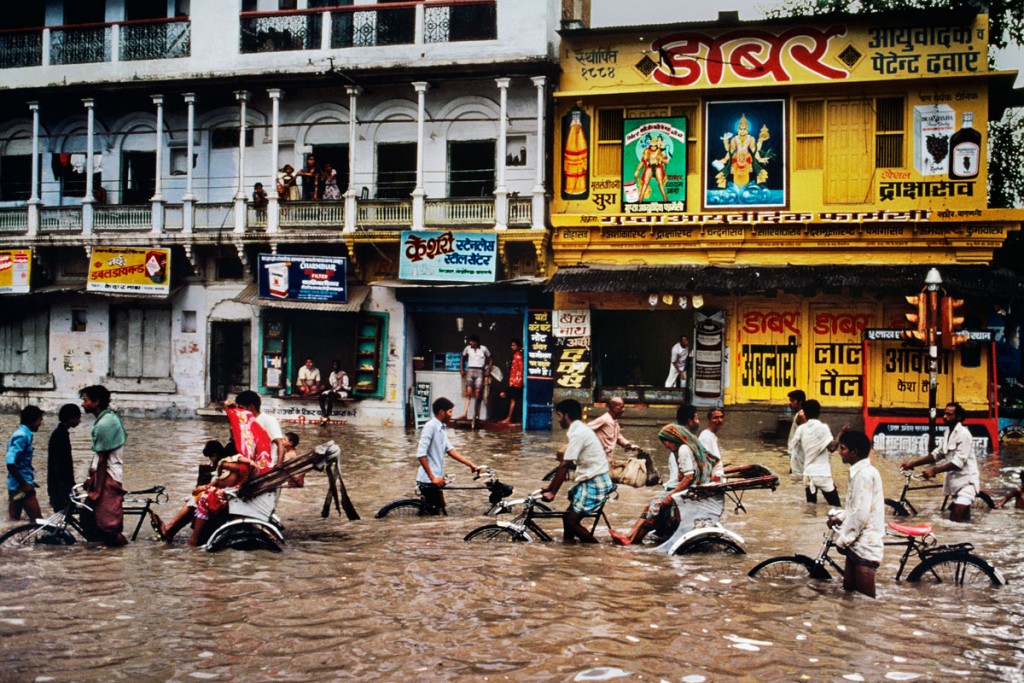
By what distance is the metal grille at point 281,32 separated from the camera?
2486 cm

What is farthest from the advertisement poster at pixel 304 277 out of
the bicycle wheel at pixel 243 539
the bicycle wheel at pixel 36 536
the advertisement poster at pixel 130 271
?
the bicycle wheel at pixel 243 539

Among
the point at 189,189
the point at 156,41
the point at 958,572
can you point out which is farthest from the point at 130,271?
the point at 958,572

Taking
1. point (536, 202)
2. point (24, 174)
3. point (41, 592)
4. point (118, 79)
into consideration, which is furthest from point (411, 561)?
point (24, 174)

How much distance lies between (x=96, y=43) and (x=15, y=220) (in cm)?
480

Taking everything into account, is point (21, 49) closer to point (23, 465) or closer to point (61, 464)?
point (23, 465)

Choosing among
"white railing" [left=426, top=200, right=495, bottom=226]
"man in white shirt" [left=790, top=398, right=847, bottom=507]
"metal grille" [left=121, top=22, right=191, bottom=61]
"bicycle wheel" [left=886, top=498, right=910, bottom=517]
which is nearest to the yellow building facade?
"white railing" [left=426, top=200, right=495, bottom=226]

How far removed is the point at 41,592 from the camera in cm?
895

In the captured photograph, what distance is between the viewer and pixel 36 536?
10.4 metres

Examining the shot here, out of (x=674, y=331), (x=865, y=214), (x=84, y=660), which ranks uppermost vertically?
(x=865, y=214)

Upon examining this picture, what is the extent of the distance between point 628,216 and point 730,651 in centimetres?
1610

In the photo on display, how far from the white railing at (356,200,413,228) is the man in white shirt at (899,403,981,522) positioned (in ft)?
45.0

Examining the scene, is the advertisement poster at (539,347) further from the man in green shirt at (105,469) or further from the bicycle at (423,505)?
the man in green shirt at (105,469)

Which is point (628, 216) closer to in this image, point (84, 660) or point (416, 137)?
point (416, 137)

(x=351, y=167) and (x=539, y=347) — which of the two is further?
(x=351, y=167)
